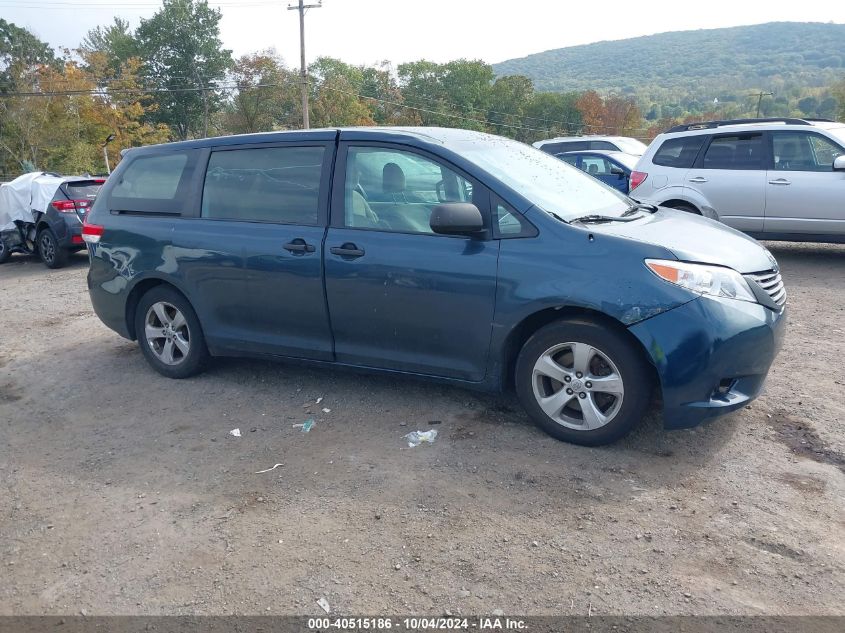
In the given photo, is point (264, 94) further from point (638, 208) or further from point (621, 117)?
point (638, 208)

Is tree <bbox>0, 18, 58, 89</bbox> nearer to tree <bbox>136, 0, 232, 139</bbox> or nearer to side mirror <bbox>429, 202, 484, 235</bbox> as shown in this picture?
tree <bbox>136, 0, 232, 139</bbox>

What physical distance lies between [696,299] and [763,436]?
1.07 meters

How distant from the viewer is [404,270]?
433cm

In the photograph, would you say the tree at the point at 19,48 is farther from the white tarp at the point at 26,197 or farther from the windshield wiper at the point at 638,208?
the windshield wiper at the point at 638,208

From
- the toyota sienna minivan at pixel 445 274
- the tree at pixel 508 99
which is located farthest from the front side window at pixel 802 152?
the tree at pixel 508 99

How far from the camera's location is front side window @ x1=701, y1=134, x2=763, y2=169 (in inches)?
374

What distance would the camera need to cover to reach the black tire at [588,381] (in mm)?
3832

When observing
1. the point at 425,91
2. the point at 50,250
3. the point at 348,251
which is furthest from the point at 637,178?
the point at 425,91

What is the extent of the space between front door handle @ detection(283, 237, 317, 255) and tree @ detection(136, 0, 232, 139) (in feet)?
218

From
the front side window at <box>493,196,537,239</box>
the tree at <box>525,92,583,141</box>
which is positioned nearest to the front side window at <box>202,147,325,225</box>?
the front side window at <box>493,196,537,239</box>

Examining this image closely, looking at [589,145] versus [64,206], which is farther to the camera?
[589,145]

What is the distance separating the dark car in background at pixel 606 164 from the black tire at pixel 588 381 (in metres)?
11.1

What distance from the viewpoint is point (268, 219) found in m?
4.95

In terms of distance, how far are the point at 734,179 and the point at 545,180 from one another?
6.05 meters
